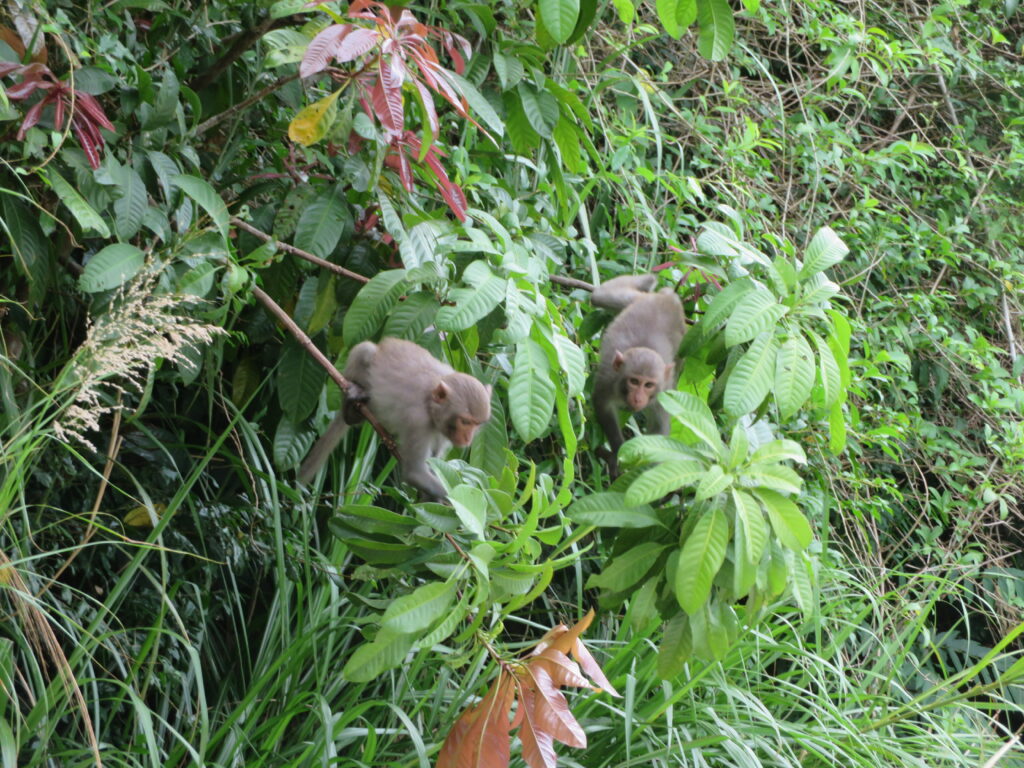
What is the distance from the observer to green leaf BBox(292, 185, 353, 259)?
3.00 meters

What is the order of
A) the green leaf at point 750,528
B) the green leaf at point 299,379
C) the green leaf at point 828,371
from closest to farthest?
the green leaf at point 750,528 → the green leaf at point 828,371 → the green leaf at point 299,379

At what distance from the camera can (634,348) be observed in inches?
150

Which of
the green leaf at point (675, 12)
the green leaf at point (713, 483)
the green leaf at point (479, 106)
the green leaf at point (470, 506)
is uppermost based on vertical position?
the green leaf at point (675, 12)

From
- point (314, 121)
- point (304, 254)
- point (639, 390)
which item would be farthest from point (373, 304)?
point (639, 390)

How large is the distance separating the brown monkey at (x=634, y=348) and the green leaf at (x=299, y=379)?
3.79ft

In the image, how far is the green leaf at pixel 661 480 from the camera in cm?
259

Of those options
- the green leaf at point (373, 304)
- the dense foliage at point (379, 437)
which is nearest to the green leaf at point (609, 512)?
the dense foliage at point (379, 437)

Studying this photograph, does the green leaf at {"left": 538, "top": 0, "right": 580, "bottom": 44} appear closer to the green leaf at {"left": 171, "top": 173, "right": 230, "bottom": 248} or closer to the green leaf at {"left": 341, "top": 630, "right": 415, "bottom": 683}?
the green leaf at {"left": 171, "top": 173, "right": 230, "bottom": 248}

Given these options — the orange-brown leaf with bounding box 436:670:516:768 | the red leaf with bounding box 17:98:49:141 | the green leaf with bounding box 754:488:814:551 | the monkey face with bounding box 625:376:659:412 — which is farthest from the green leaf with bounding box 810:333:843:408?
the red leaf with bounding box 17:98:49:141

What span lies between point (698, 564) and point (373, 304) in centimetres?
102

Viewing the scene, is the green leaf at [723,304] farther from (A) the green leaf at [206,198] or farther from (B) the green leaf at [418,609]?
(A) the green leaf at [206,198]

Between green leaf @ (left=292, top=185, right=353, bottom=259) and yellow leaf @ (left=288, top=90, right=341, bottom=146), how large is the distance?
0.96ft

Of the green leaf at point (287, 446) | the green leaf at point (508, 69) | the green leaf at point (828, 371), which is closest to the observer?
the green leaf at point (828, 371)

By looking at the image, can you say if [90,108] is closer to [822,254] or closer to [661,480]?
[661,480]
